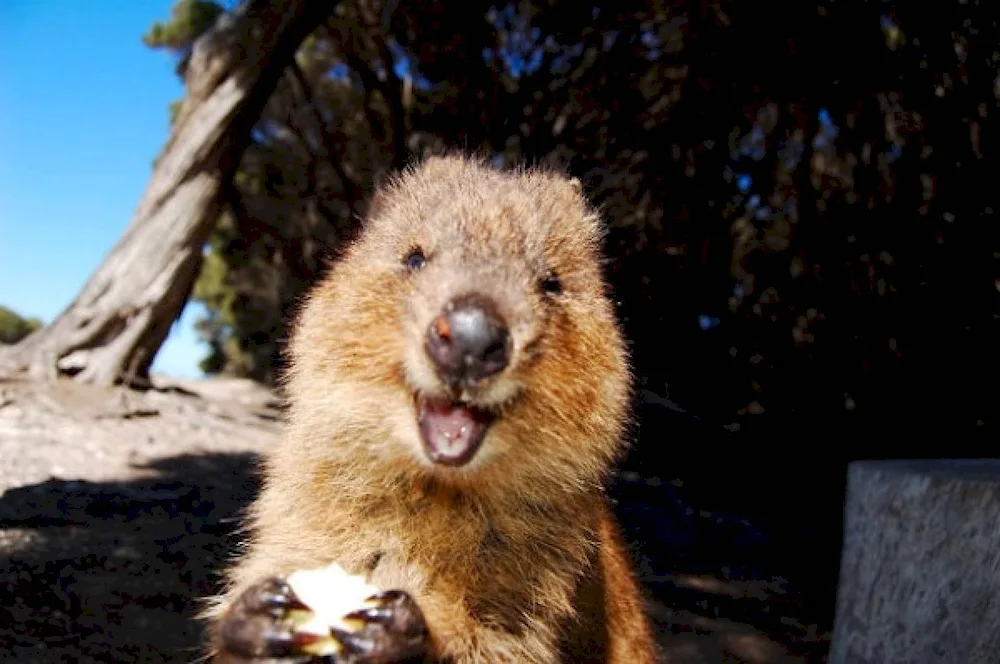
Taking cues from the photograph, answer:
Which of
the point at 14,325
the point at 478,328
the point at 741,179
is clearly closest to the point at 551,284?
the point at 478,328

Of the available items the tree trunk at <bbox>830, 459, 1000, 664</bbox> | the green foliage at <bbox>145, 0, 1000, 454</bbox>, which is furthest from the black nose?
the green foliage at <bbox>145, 0, 1000, 454</bbox>

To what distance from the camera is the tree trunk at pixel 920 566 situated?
129 inches

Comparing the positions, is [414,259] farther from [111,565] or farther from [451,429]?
[111,565]

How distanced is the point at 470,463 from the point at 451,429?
4.0 inches

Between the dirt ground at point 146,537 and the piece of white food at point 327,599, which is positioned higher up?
the piece of white food at point 327,599

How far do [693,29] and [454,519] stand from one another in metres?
8.61

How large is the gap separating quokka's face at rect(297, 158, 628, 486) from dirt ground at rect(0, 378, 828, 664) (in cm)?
124

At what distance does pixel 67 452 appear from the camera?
230 inches

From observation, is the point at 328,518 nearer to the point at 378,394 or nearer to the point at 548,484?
the point at 378,394

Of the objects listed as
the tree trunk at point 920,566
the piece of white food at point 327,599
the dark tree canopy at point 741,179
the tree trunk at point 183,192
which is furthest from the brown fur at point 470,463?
the tree trunk at point 183,192

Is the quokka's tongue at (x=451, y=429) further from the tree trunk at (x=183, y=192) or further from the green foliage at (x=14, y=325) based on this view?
the green foliage at (x=14, y=325)

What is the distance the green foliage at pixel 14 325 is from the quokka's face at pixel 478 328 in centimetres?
1635

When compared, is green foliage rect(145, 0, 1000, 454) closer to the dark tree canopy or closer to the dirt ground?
the dark tree canopy

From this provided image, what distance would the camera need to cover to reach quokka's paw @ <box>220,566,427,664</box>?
2143mm
